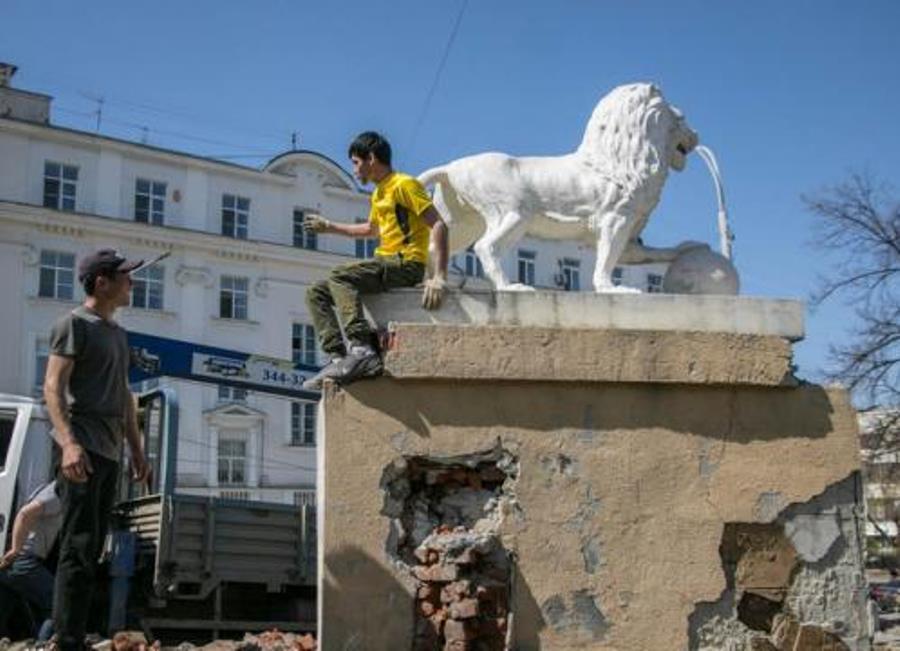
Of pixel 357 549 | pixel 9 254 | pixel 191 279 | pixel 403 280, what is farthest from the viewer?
pixel 191 279

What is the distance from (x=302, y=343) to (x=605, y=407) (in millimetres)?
29099

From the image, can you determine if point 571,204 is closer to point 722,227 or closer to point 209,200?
point 722,227

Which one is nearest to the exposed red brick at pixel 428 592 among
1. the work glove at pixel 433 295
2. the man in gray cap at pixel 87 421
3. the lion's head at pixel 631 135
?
the work glove at pixel 433 295

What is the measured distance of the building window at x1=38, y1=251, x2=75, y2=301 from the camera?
29.9m

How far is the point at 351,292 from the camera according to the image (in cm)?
530

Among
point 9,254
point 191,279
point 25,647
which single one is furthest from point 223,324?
point 25,647

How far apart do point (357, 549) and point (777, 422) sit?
91.2 inches

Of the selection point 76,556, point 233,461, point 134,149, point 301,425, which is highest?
point 134,149

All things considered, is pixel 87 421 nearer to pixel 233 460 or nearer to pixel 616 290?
pixel 616 290

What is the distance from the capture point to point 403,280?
5.43 m

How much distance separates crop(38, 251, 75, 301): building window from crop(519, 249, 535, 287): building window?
15.9m

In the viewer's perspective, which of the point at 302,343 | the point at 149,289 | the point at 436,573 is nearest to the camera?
the point at 436,573

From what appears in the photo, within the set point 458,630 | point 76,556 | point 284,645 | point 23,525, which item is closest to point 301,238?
point 23,525

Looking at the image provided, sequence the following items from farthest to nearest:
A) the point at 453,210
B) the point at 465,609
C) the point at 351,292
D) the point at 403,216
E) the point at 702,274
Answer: the point at 453,210 < the point at 702,274 < the point at 403,216 < the point at 351,292 < the point at 465,609
